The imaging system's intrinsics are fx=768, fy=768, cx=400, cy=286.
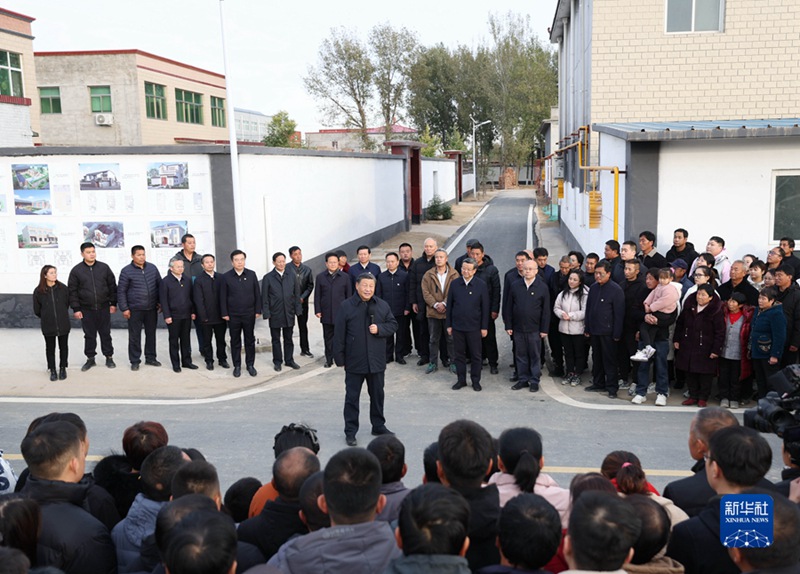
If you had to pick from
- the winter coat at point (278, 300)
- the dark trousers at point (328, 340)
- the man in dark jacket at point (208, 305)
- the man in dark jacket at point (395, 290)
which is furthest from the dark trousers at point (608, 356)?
the man in dark jacket at point (208, 305)

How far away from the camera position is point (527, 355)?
34.7ft

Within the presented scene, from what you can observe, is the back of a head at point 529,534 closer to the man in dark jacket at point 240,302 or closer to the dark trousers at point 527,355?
the dark trousers at point 527,355

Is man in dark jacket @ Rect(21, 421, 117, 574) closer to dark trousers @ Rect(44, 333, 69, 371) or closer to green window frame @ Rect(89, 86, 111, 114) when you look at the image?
dark trousers @ Rect(44, 333, 69, 371)

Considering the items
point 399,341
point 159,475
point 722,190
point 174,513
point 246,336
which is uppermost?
point 722,190

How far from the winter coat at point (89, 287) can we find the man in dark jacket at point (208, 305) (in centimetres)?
135

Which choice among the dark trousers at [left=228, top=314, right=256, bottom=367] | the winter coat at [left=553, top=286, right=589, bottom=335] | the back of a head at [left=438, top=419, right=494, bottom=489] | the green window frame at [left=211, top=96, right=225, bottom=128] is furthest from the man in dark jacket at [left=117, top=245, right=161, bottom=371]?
the green window frame at [left=211, top=96, right=225, bottom=128]

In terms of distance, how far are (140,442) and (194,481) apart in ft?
2.97

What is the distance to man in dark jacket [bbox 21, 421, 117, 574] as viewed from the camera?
3.73 meters

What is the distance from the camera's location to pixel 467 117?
74938mm

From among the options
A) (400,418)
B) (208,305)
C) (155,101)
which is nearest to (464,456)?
(400,418)

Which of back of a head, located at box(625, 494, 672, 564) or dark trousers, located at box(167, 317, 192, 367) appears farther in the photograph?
dark trousers, located at box(167, 317, 192, 367)

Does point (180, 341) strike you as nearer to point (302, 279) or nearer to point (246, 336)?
point (246, 336)

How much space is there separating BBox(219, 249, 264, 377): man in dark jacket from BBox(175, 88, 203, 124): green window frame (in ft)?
137

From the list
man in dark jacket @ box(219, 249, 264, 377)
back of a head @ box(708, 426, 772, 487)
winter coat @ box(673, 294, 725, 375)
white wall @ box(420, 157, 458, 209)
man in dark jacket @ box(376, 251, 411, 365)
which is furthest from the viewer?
white wall @ box(420, 157, 458, 209)
